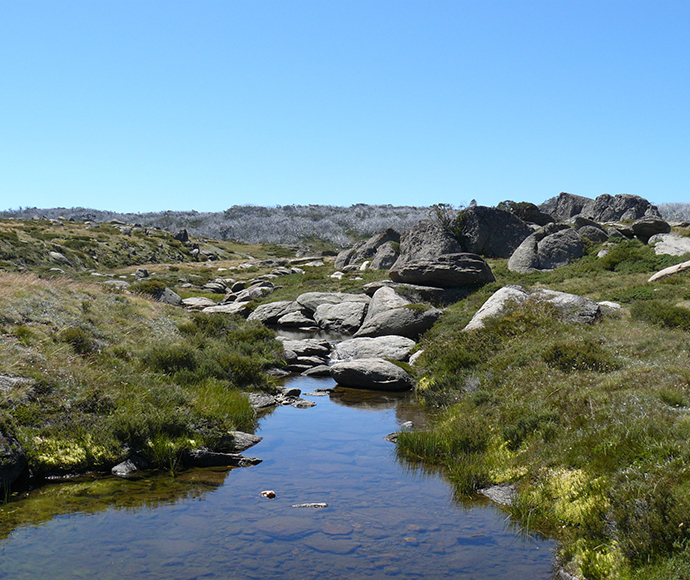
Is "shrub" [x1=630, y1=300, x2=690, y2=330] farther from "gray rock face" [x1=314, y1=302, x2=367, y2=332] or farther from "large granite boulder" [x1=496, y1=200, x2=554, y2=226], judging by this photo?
"large granite boulder" [x1=496, y1=200, x2=554, y2=226]

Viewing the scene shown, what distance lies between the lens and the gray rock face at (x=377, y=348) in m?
24.0

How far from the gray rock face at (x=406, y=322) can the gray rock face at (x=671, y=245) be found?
1845cm

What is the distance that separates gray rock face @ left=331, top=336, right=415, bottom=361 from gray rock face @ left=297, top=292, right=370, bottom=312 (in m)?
11.7

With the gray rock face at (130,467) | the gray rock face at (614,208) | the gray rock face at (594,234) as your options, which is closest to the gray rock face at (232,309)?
the gray rock face at (130,467)

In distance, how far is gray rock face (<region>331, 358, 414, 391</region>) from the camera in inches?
787

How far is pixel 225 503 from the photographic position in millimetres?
9984

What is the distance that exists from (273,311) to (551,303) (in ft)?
68.7

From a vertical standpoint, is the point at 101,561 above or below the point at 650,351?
below

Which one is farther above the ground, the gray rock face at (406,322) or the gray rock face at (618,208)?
the gray rock face at (618,208)

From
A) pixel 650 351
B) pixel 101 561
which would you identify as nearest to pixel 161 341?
pixel 101 561

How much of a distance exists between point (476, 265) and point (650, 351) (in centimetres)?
1977

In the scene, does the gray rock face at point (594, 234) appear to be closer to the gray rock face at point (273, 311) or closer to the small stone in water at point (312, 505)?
the gray rock face at point (273, 311)

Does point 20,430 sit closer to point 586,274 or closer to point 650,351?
point 650,351

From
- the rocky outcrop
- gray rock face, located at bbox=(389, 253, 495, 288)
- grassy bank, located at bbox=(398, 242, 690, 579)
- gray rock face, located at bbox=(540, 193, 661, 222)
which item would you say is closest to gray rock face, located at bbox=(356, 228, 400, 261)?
the rocky outcrop
